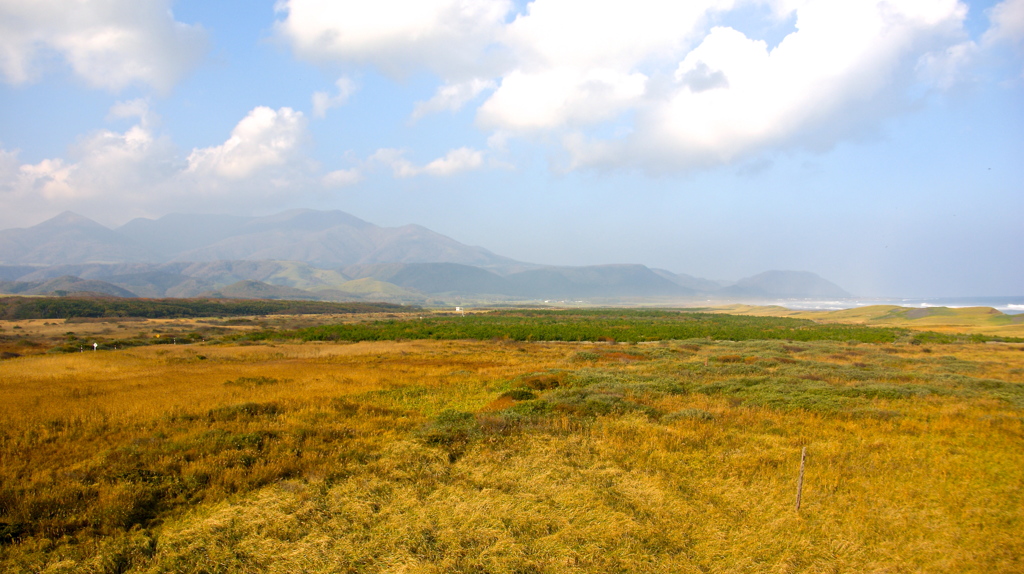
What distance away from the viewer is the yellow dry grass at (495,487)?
21.4 ft

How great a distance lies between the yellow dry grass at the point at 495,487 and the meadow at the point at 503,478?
1.9 inches

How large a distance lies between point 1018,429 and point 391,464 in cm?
1743

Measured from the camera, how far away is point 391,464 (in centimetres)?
982

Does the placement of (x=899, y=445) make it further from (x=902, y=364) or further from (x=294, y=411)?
(x=902, y=364)

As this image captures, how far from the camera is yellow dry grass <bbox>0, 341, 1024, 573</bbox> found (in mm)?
6512

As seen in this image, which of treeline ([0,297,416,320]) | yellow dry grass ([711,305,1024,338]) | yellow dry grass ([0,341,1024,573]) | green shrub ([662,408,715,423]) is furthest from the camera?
→ treeline ([0,297,416,320])

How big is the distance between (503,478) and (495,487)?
48 centimetres

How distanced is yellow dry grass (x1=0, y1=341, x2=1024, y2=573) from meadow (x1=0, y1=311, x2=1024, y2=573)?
0.05 metres

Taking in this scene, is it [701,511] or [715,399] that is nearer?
[701,511]

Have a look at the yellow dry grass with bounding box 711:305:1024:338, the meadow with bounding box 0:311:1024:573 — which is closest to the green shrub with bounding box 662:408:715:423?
the meadow with bounding box 0:311:1024:573

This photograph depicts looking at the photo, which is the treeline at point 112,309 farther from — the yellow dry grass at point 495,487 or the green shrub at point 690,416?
the green shrub at point 690,416

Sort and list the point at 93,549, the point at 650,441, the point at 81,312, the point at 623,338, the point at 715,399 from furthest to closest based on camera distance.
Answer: the point at 81,312, the point at 623,338, the point at 715,399, the point at 650,441, the point at 93,549

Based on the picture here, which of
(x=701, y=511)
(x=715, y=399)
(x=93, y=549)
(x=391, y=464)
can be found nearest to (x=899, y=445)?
(x=715, y=399)

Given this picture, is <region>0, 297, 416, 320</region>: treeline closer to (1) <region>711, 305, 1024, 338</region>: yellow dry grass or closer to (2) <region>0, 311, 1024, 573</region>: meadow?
(2) <region>0, 311, 1024, 573</region>: meadow
